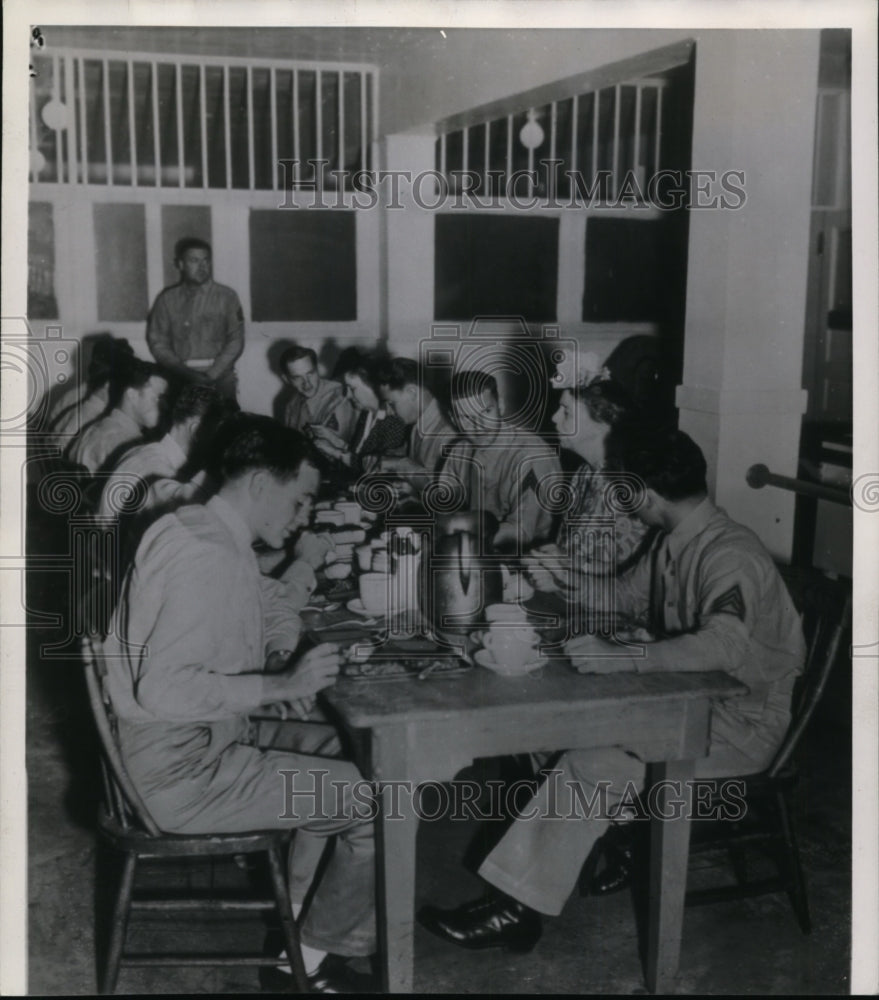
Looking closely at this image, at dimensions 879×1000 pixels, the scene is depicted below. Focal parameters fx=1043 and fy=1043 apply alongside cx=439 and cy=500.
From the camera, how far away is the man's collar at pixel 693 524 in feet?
8.00

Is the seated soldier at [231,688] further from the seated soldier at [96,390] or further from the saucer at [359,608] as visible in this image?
the seated soldier at [96,390]

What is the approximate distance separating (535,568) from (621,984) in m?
1.03

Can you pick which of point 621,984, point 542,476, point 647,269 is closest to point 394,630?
point 621,984

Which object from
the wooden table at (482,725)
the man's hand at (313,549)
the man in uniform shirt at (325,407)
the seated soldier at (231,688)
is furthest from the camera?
the man in uniform shirt at (325,407)

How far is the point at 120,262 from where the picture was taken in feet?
19.5

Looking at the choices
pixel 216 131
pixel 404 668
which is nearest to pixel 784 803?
pixel 404 668

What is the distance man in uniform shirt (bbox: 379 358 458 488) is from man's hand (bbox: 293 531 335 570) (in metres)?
1.34

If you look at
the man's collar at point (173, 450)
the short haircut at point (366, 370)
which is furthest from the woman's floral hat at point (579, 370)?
the man's collar at point (173, 450)

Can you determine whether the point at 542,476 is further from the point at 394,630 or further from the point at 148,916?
the point at 148,916

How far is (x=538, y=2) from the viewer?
2031mm

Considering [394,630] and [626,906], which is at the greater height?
[394,630]

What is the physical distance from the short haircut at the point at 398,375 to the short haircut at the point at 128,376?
0.93 metres

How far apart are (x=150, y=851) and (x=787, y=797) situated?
141 cm

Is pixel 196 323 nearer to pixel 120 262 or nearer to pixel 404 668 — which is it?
pixel 120 262
